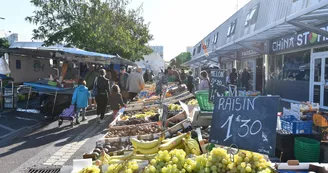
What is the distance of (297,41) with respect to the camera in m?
11.7

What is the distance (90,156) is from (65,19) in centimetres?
1626

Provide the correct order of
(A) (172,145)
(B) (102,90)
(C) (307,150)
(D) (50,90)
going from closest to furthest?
1. (A) (172,145)
2. (C) (307,150)
3. (B) (102,90)
4. (D) (50,90)

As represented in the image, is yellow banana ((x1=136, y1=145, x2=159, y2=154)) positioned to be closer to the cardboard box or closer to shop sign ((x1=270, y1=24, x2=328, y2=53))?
Result: the cardboard box

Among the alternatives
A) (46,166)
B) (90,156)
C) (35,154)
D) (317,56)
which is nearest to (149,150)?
(90,156)

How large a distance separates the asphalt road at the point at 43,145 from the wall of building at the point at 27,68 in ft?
16.5

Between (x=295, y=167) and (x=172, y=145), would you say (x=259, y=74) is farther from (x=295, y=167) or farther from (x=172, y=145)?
(x=295, y=167)

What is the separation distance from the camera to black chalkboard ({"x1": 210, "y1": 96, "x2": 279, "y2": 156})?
2961 millimetres

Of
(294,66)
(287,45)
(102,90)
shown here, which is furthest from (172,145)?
(287,45)

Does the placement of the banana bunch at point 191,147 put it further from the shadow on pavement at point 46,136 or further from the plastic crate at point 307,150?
the shadow on pavement at point 46,136

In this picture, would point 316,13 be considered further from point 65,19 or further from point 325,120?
point 65,19

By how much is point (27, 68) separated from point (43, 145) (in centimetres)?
811

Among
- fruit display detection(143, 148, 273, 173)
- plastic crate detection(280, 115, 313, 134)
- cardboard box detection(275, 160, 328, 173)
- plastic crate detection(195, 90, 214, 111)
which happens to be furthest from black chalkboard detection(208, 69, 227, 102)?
fruit display detection(143, 148, 273, 173)

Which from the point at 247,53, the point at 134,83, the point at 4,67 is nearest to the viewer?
the point at 134,83

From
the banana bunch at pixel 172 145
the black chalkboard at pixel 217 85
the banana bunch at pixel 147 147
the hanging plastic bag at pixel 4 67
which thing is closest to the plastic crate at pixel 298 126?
the black chalkboard at pixel 217 85
